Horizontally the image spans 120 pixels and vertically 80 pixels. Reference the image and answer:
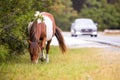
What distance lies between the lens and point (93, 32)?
A: 4012 cm

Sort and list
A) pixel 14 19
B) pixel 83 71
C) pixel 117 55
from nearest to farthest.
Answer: pixel 14 19
pixel 83 71
pixel 117 55

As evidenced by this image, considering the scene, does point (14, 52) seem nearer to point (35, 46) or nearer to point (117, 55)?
point (35, 46)

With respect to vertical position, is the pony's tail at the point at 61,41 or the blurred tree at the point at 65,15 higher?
the pony's tail at the point at 61,41

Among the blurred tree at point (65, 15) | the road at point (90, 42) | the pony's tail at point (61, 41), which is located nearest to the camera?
the pony's tail at point (61, 41)

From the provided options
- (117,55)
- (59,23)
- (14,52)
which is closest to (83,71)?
(14,52)

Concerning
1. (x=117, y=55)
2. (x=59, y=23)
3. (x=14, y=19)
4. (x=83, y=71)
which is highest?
(x=14, y=19)

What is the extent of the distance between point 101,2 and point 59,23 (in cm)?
644

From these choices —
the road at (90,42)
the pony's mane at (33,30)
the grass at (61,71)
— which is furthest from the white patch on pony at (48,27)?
the road at (90,42)

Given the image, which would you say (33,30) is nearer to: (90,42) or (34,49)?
(34,49)

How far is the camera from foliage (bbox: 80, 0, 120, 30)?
191 feet

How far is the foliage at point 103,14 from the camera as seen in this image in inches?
2292

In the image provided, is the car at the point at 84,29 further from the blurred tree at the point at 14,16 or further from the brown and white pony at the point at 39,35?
the blurred tree at the point at 14,16

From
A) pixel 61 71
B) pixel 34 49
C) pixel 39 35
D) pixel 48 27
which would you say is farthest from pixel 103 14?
pixel 61 71

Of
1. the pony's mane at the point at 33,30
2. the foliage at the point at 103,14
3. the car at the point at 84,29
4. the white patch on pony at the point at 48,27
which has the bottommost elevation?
the foliage at the point at 103,14
